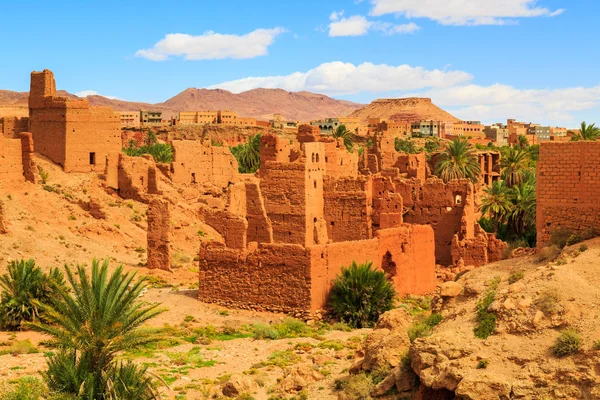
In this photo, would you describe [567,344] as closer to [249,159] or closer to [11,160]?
[11,160]

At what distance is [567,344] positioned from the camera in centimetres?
1135

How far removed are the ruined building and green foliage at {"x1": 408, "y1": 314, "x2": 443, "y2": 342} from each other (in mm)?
23833

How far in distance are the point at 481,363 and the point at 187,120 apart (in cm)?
11587

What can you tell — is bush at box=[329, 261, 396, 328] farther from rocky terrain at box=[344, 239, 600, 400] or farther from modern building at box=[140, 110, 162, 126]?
modern building at box=[140, 110, 162, 126]

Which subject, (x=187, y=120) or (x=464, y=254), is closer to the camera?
(x=464, y=254)

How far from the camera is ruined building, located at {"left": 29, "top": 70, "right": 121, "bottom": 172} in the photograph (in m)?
35.6

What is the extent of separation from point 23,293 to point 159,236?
787cm

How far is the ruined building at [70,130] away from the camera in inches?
1401

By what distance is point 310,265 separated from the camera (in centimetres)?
2331

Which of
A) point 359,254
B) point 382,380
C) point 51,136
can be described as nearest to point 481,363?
point 382,380

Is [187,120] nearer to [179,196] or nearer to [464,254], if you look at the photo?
[179,196]

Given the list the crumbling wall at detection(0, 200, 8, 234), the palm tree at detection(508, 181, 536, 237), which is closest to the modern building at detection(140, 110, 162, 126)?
the palm tree at detection(508, 181, 536, 237)

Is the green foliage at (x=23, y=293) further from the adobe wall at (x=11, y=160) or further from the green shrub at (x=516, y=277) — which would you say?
the green shrub at (x=516, y=277)

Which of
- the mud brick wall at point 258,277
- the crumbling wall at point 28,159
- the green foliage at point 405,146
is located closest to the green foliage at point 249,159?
the green foliage at point 405,146
